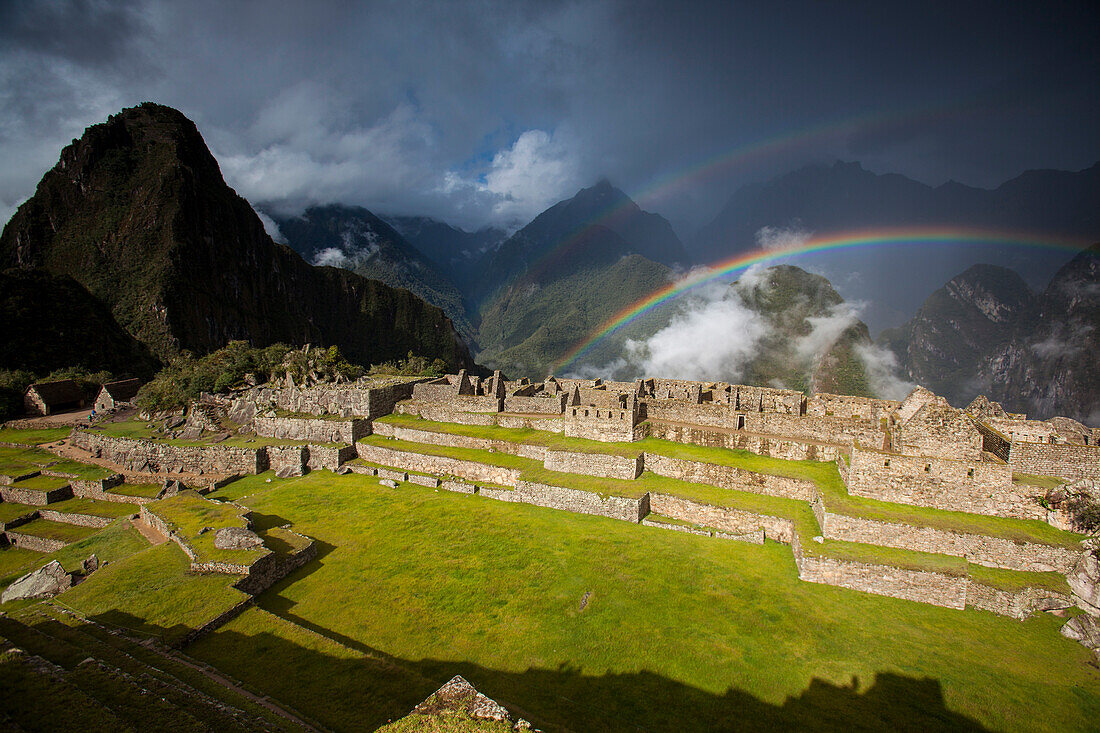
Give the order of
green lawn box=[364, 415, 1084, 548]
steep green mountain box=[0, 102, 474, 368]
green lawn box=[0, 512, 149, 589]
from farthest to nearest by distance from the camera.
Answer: steep green mountain box=[0, 102, 474, 368]
green lawn box=[0, 512, 149, 589]
green lawn box=[364, 415, 1084, 548]

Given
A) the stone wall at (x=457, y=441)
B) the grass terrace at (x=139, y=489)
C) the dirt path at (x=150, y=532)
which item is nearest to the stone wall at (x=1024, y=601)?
the stone wall at (x=457, y=441)

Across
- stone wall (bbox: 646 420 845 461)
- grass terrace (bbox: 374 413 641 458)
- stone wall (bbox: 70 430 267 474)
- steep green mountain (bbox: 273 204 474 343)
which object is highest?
steep green mountain (bbox: 273 204 474 343)

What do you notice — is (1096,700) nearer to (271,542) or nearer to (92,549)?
(271,542)

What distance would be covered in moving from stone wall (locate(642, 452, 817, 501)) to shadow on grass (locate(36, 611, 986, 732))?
6744 millimetres

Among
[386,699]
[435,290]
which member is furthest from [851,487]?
[435,290]

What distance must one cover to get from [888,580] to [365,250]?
185 meters

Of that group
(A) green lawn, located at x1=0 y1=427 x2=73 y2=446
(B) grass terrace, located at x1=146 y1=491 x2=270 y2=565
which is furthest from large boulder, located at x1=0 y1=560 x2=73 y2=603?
(A) green lawn, located at x1=0 y1=427 x2=73 y2=446

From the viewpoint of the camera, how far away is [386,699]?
726 centimetres

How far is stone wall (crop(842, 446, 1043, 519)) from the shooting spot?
11.8 meters

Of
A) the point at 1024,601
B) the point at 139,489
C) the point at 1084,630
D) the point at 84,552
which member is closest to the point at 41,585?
the point at 84,552

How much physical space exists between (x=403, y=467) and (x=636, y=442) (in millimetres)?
10546

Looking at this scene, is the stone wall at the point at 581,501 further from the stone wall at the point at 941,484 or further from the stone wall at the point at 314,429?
the stone wall at the point at 314,429

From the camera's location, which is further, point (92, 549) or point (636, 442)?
point (636, 442)

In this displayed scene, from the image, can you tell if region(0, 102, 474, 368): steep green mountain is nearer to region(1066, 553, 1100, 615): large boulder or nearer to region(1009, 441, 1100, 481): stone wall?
region(1009, 441, 1100, 481): stone wall
